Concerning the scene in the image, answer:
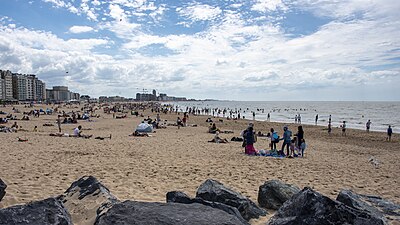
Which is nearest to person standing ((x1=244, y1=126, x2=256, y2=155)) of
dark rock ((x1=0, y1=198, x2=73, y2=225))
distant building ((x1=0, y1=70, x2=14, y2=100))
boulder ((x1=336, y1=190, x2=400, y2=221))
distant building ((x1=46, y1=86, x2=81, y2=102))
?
boulder ((x1=336, y1=190, x2=400, y2=221))

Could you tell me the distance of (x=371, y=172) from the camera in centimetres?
1029

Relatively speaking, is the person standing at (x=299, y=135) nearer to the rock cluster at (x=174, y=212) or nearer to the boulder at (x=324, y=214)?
the rock cluster at (x=174, y=212)

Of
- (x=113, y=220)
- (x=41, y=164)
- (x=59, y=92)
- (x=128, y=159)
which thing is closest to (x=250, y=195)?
(x=113, y=220)

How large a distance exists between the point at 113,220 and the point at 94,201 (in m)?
1.70

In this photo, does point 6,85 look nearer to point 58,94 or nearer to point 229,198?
point 58,94

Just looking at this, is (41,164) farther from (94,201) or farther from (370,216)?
(370,216)

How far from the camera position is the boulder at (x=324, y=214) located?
3279mm

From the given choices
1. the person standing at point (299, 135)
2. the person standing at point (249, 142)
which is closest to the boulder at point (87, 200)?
the person standing at point (249, 142)

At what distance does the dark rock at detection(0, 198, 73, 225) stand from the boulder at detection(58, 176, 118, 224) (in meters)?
0.68

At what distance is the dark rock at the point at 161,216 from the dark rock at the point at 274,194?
2658 millimetres

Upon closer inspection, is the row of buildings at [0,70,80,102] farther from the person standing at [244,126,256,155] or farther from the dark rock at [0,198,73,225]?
the dark rock at [0,198,73,225]

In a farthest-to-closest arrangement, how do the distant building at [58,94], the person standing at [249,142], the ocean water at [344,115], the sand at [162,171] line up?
the distant building at [58,94] → the ocean water at [344,115] → the person standing at [249,142] → the sand at [162,171]

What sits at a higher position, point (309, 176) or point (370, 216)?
point (370, 216)

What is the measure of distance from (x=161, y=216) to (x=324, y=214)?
1.77 meters
